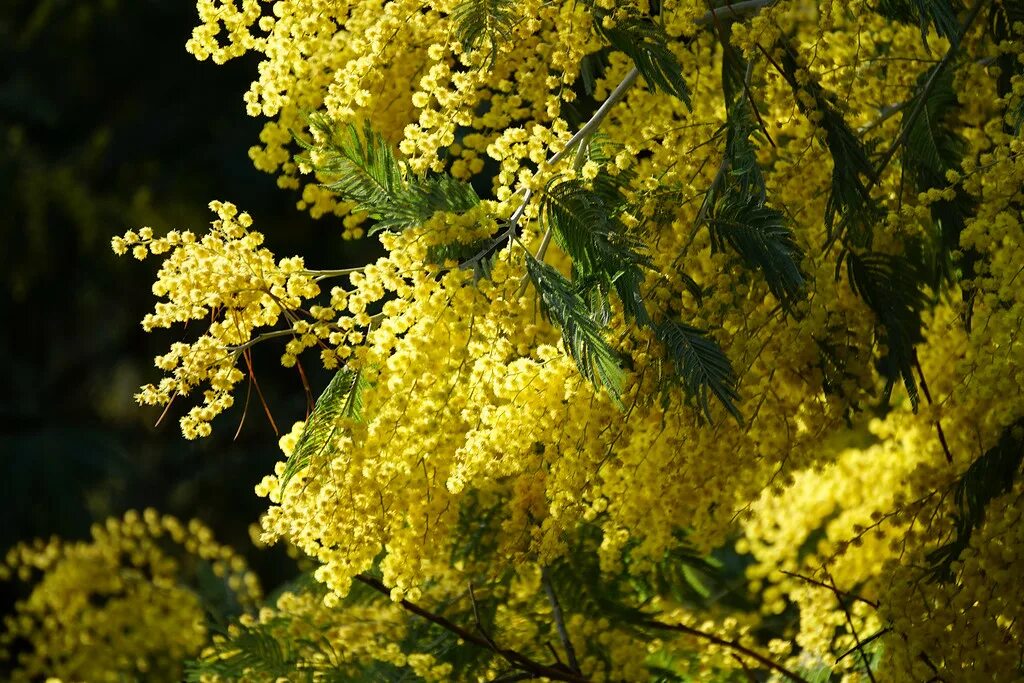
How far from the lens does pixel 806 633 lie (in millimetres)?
3404

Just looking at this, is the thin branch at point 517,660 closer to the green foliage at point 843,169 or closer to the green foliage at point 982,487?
the green foliage at point 982,487

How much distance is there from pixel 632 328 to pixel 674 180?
1.35 ft

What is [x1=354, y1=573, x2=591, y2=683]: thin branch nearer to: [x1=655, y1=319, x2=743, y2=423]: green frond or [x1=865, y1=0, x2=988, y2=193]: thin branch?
[x1=655, y1=319, x2=743, y2=423]: green frond

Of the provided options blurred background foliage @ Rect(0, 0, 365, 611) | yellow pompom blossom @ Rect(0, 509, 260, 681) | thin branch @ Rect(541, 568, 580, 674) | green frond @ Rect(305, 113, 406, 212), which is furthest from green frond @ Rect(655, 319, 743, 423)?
blurred background foliage @ Rect(0, 0, 365, 611)

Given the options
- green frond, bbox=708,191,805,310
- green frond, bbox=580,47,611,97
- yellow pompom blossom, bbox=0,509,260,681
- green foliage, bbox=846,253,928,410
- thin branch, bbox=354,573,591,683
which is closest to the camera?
green frond, bbox=708,191,805,310

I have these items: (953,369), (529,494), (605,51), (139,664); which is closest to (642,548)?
(529,494)

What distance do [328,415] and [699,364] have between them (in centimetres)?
73

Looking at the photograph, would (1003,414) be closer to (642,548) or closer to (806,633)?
(642,548)

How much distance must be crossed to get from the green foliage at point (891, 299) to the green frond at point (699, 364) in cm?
43

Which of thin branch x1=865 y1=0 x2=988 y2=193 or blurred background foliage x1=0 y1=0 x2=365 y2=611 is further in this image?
blurred background foliage x1=0 y1=0 x2=365 y2=611

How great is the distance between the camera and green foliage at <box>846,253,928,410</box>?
8.66 ft

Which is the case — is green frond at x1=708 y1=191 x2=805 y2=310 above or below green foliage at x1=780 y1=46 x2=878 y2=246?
below

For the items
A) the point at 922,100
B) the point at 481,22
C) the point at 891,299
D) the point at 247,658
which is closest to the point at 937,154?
the point at 922,100

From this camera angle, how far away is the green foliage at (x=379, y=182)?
8.07 ft
